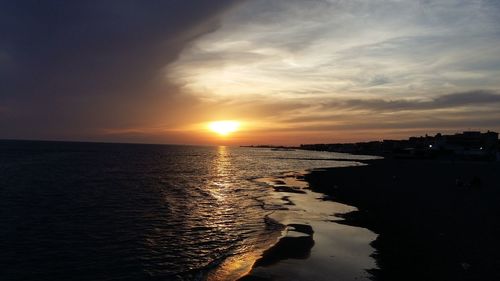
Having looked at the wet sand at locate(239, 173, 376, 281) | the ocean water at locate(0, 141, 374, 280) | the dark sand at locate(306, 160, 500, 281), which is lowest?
the ocean water at locate(0, 141, 374, 280)

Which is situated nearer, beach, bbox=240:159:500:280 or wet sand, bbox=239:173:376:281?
beach, bbox=240:159:500:280

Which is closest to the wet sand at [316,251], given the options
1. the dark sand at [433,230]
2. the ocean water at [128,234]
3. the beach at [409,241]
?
the beach at [409,241]

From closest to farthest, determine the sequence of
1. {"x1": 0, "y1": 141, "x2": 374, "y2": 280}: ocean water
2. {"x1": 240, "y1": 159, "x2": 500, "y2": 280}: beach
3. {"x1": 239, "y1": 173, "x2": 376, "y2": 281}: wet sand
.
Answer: {"x1": 240, "y1": 159, "x2": 500, "y2": 280}: beach
{"x1": 239, "y1": 173, "x2": 376, "y2": 281}: wet sand
{"x1": 0, "y1": 141, "x2": 374, "y2": 280}: ocean water

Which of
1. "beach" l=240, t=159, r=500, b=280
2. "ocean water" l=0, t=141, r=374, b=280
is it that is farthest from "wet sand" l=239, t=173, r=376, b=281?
"ocean water" l=0, t=141, r=374, b=280

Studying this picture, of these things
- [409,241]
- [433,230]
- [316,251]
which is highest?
[433,230]

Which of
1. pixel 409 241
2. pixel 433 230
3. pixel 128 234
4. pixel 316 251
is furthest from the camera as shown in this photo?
pixel 128 234

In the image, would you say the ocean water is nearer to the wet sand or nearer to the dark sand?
the wet sand

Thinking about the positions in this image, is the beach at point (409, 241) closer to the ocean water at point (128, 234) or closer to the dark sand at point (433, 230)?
the dark sand at point (433, 230)

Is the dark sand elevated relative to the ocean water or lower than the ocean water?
elevated

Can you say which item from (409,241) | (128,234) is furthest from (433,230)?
(128,234)

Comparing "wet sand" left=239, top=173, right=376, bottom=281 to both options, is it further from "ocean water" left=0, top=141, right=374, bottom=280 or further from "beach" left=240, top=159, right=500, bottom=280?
"ocean water" left=0, top=141, right=374, bottom=280

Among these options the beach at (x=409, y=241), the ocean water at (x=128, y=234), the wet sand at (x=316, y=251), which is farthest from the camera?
the ocean water at (x=128, y=234)

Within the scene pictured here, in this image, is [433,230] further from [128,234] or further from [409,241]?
[128,234]

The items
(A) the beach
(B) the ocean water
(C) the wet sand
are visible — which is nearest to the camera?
(A) the beach
